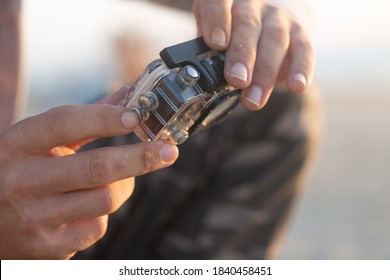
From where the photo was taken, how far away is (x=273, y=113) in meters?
2.53

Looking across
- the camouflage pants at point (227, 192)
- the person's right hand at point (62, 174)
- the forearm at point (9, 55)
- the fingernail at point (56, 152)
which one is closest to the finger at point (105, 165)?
Answer: the person's right hand at point (62, 174)


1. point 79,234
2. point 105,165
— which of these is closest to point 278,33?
point 105,165

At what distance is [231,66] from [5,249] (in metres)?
0.62

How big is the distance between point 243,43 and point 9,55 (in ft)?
3.75

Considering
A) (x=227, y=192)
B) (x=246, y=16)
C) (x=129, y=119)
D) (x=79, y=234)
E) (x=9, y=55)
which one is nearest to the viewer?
(x=129, y=119)

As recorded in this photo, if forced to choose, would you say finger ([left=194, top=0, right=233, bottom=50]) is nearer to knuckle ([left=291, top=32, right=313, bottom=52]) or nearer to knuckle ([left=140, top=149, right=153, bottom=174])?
knuckle ([left=291, top=32, right=313, bottom=52])

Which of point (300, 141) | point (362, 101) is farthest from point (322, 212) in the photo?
point (362, 101)

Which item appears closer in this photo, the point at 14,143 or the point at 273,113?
the point at 14,143

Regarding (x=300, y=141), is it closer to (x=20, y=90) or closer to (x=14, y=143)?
(x=20, y=90)

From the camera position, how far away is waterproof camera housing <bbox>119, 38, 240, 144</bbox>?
1.13 m

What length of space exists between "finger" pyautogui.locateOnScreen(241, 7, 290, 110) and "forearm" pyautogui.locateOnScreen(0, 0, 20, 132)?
108cm

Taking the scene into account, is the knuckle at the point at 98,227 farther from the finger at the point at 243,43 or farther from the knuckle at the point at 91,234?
the finger at the point at 243,43

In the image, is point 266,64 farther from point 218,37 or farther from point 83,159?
point 83,159

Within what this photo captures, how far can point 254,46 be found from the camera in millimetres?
1287
